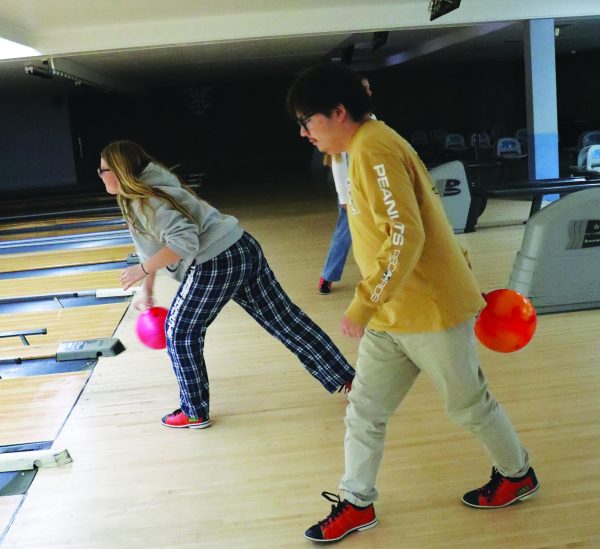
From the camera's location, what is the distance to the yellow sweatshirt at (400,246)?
5.86ft

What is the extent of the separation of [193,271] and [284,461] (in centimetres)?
76

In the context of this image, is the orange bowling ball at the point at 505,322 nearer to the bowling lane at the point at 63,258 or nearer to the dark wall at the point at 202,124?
the bowling lane at the point at 63,258

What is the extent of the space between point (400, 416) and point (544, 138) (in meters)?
6.98

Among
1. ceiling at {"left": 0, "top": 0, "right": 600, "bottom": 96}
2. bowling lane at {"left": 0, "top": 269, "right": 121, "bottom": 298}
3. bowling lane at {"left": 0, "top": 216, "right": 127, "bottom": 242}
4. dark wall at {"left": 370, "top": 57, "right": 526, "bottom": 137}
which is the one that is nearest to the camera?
bowling lane at {"left": 0, "top": 269, "right": 121, "bottom": 298}

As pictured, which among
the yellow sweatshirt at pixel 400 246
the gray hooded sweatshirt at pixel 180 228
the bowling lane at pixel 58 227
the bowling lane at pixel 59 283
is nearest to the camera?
the yellow sweatshirt at pixel 400 246

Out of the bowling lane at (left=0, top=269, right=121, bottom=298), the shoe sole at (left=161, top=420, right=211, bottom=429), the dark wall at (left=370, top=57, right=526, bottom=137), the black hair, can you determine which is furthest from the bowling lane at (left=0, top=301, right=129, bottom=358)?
the dark wall at (left=370, top=57, right=526, bottom=137)

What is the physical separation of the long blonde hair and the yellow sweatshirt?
936mm

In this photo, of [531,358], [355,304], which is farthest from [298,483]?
[531,358]

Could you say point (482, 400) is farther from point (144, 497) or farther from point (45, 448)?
point (45, 448)

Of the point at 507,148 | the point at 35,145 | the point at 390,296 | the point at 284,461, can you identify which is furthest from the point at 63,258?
the point at 35,145

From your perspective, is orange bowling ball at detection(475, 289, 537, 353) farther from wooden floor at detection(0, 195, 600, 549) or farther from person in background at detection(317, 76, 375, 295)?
person in background at detection(317, 76, 375, 295)

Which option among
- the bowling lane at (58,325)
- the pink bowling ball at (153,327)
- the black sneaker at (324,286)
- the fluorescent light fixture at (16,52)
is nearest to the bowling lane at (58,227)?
the fluorescent light fixture at (16,52)

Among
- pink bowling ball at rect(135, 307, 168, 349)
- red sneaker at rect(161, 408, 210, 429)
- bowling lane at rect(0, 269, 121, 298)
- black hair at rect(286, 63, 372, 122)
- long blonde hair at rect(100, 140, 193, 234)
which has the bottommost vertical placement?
bowling lane at rect(0, 269, 121, 298)

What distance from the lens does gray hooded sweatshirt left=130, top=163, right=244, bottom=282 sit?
265 cm
